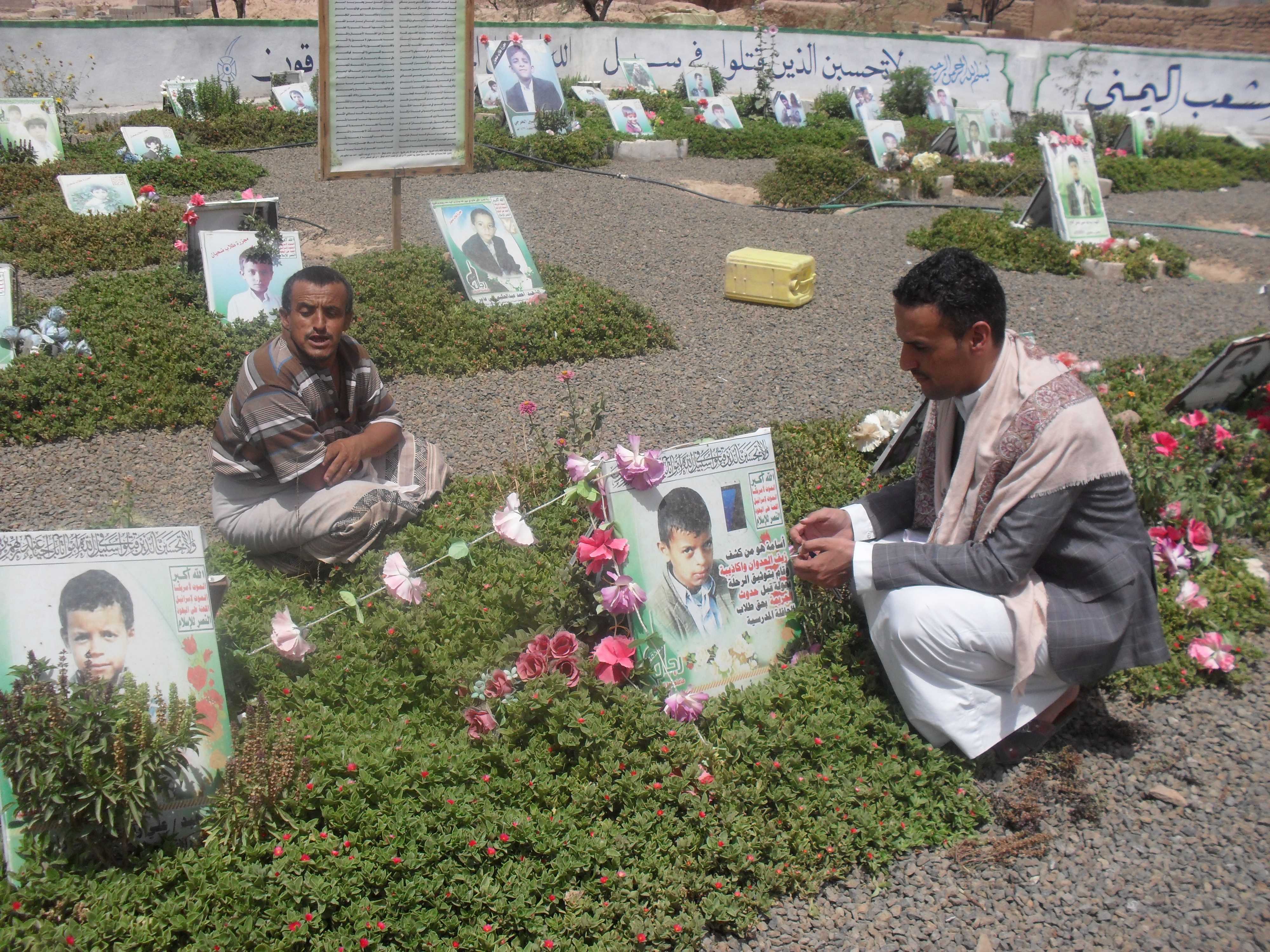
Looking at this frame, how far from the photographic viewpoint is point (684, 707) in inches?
125

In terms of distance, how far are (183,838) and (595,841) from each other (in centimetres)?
115

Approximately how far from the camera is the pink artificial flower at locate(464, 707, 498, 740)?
120 inches

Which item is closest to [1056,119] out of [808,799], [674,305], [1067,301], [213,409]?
[1067,301]

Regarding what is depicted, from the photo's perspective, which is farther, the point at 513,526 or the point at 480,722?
the point at 513,526

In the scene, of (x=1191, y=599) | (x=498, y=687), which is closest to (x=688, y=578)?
(x=498, y=687)

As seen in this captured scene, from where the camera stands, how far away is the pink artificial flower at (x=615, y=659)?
318 centimetres

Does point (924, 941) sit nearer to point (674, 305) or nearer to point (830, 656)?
point (830, 656)

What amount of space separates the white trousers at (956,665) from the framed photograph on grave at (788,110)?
16726mm

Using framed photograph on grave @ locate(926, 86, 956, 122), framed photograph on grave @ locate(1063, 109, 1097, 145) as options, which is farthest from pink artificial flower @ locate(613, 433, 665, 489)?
framed photograph on grave @ locate(926, 86, 956, 122)

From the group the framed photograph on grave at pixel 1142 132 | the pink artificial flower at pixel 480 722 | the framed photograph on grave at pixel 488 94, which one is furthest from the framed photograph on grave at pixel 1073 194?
the framed photograph on grave at pixel 488 94

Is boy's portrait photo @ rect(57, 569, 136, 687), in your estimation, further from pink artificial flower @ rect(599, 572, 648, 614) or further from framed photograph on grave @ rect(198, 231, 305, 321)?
framed photograph on grave @ rect(198, 231, 305, 321)

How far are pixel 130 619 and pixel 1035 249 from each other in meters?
9.26

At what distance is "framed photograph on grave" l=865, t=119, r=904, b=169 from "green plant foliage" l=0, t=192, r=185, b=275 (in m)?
9.75

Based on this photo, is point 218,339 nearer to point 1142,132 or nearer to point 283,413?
point 283,413
